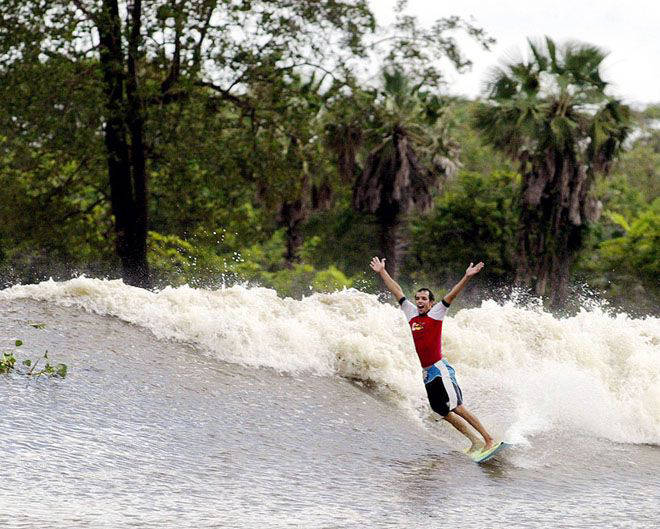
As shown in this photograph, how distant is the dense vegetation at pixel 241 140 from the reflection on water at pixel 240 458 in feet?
22.9

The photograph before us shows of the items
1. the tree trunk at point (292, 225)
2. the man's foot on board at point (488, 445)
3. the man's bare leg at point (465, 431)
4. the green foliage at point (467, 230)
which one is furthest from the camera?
the green foliage at point (467, 230)

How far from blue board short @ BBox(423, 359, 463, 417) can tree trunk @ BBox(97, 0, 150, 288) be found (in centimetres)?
1451

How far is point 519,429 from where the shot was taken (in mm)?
11727

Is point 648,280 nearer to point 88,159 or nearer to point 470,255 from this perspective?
point 470,255

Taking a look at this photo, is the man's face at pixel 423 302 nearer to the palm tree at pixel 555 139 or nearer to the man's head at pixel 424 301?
the man's head at pixel 424 301

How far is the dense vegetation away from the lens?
23828 mm

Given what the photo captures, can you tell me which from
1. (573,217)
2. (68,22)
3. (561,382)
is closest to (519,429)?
(561,382)

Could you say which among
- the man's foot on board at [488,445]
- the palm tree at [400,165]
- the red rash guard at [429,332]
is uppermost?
the palm tree at [400,165]

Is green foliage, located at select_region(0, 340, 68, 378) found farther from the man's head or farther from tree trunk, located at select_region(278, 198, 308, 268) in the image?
tree trunk, located at select_region(278, 198, 308, 268)

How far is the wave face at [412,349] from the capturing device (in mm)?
→ 12594

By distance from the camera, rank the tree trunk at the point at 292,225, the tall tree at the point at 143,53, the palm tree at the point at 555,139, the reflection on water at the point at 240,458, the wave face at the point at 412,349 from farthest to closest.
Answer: the tree trunk at the point at 292,225, the palm tree at the point at 555,139, the tall tree at the point at 143,53, the wave face at the point at 412,349, the reflection on water at the point at 240,458

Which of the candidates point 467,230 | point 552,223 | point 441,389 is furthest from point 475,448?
point 467,230

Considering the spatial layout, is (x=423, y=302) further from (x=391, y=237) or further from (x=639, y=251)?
(x=639, y=251)

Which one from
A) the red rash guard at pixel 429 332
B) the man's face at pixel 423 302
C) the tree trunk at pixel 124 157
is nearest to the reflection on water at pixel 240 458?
the red rash guard at pixel 429 332
